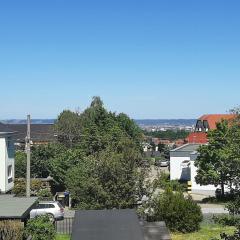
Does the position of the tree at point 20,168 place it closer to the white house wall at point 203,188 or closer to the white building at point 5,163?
the white building at point 5,163

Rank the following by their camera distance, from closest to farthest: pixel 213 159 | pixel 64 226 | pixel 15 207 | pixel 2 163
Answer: pixel 15 207 < pixel 64 226 < pixel 213 159 < pixel 2 163

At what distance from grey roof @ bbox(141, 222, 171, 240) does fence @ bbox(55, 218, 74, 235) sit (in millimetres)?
6410

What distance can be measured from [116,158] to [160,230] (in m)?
7.68

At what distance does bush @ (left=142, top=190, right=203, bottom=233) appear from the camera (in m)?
24.6

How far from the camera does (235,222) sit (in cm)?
1176

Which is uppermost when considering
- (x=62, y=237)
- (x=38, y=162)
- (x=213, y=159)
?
(x=213, y=159)

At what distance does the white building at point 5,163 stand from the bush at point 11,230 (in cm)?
2107

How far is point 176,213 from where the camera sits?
24578mm

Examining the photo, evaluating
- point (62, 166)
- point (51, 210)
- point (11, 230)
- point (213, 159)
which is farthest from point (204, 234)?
point (62, 166)

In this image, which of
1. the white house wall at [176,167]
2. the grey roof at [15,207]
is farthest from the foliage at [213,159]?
the grey roof at [15,207]

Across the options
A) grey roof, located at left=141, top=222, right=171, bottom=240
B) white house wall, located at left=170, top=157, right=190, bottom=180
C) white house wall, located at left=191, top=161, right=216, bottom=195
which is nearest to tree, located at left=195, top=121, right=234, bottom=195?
white house wall, located at left=191, top=161, right=216, bottom=195

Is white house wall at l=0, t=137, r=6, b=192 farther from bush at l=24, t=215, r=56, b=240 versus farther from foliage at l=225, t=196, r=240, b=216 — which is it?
foliage at l=225, t=196, r=240, b=216

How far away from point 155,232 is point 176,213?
6215 millimetres

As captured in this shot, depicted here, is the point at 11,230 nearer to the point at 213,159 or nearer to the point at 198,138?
the point at 213,159
